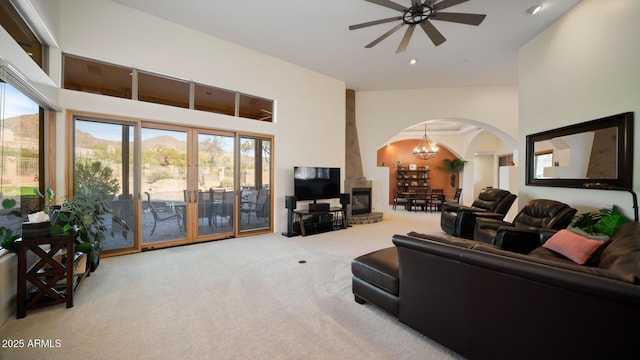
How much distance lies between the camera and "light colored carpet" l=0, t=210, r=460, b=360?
1804mm

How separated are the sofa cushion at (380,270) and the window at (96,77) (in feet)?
14.3

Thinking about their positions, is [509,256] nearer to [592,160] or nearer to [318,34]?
[592,160]

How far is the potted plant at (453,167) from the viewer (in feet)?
35.4

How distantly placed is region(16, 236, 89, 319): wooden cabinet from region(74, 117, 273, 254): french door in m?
1.47

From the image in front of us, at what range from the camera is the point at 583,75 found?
344 centimetres

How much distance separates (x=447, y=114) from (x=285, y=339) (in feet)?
24.6

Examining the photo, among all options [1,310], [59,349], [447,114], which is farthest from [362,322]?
[447,114]

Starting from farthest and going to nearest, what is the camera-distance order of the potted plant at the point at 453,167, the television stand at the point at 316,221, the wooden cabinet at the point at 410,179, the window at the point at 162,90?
the wooden cabinet at the point at 410,179, the potted plant at the point at 453,167, the television stand at the point at 316,221, the window at the point at 162,90

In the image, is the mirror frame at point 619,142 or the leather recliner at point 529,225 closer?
the mirror frame at point 619,142

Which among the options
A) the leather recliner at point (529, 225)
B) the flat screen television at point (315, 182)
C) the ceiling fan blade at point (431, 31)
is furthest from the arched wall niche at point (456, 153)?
the ceiling fan blade at point (431, 31)

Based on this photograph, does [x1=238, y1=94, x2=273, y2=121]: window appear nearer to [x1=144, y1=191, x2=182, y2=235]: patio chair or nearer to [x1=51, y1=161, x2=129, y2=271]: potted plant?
[x1=144, y1=191, x2=182, y2=235]: patio chair

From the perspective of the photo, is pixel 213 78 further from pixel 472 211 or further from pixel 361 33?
pixel 472 211

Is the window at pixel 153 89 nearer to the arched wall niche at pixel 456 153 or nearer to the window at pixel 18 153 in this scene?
the window at pixel 18 153

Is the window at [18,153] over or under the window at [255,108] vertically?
under
